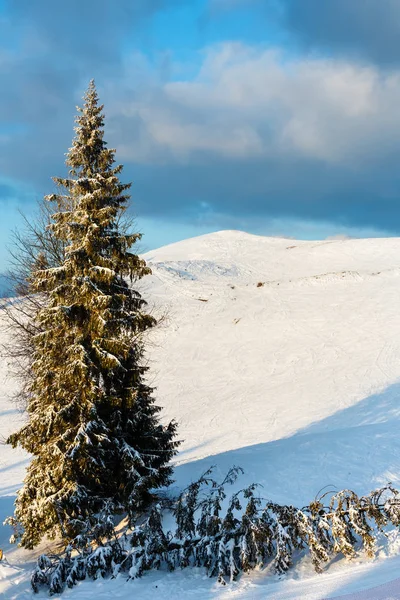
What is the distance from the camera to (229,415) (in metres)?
24.3

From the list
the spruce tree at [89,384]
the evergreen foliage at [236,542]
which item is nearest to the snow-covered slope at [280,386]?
the evergreen foliage at [236,542]

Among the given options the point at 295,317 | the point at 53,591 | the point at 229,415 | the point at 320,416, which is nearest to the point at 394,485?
the point at 53,591

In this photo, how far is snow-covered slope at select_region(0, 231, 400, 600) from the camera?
24.0 feet

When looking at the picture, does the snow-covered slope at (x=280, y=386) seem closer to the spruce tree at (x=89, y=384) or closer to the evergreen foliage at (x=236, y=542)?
the evergreen foliage at (x=236, y=542)

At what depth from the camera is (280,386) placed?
27094mm

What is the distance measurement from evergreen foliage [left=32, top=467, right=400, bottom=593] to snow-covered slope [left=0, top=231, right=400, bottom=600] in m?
0.25

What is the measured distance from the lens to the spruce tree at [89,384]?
920cm

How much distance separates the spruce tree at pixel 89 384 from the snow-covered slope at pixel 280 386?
162 cm

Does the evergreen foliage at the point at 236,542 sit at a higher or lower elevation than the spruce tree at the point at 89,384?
lower

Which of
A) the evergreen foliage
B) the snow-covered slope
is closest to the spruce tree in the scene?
the evergreen foliage

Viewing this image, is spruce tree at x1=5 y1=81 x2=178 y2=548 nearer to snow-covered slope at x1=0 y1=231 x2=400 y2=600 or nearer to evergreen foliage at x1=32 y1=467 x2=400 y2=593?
evergreen foliage at x1=32 y1=467 x2=400 y2=593

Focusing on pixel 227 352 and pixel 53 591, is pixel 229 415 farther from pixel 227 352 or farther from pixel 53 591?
pixel 53 591

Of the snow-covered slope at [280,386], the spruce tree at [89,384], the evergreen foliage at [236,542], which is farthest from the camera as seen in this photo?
the spruce tree at [89,384]

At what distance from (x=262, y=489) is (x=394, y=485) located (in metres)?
3.09
